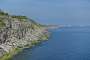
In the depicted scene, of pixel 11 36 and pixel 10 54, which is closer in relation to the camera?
pixel 10 54

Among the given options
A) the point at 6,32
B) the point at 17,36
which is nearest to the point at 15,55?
the point at 6,32

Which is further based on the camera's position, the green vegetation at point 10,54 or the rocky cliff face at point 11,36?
the rocky cliff face at point 11,36

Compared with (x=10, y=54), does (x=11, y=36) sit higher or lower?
higher

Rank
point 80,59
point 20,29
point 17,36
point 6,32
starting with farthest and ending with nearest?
point 20,29, point 17,36, point 6,32, point 80,59

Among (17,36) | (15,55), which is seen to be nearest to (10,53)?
(15,55)

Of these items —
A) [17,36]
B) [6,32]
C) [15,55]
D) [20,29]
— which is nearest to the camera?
[15,55]

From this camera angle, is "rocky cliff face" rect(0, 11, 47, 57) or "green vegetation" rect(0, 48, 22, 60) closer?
"green vegetation" rect(0, 48, 22, 60)

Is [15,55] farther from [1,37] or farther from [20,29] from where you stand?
[20,29]

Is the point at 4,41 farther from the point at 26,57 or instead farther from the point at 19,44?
the point at 26,57

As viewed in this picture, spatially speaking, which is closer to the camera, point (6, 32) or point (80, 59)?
point (80, 59)
